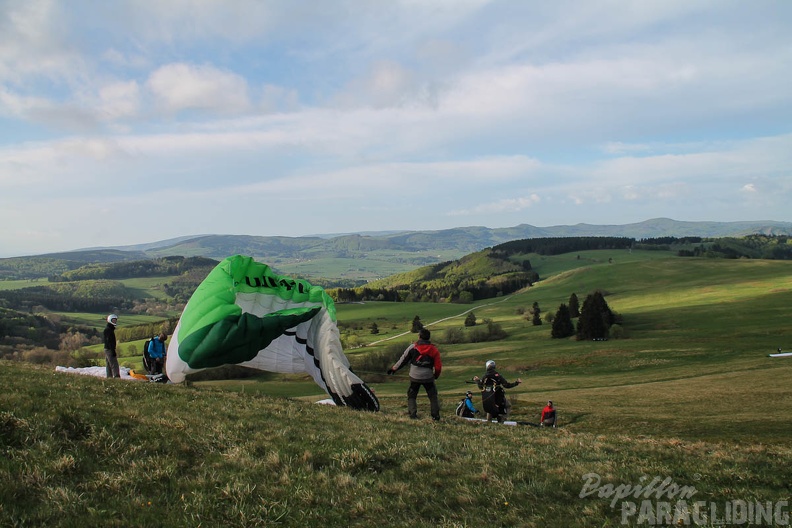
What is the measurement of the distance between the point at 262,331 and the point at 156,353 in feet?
22.2

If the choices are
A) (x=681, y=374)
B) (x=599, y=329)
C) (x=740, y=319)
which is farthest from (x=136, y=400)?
(x=740, y=319)

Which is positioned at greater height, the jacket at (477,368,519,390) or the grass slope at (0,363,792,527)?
the grass slope at (0,363,792,527)

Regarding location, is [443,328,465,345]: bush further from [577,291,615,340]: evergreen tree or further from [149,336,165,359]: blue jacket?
[149,336,165,359]: blue jacket

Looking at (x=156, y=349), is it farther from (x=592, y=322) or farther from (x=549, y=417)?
(x=592, y=322)

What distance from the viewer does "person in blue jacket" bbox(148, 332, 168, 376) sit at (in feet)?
66.3

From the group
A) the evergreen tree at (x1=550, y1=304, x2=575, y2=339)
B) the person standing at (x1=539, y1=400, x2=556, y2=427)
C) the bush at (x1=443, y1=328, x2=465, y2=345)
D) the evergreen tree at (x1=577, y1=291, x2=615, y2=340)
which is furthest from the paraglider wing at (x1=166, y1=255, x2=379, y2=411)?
the bush at (x1=443, y1=328, x2=465, y2=345)

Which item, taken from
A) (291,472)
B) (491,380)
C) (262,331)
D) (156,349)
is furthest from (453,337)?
(291,472)

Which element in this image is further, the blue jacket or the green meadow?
the blue jacket

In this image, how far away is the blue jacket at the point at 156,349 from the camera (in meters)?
20.2

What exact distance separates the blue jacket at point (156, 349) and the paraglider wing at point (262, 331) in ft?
12.5

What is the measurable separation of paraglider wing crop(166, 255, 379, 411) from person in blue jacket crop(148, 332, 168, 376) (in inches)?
150

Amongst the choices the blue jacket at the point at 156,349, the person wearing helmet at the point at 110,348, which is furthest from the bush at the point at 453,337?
the person wearing helmet at the point at 110,348

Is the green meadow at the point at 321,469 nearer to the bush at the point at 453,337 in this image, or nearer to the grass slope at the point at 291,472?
the grass slope at the point at 291,472

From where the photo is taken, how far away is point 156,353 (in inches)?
800
